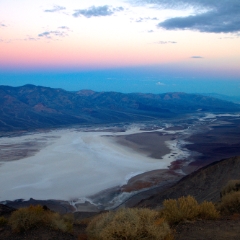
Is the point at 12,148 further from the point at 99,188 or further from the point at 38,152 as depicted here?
the point at 99,188

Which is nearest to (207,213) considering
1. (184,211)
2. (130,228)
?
(184,211)

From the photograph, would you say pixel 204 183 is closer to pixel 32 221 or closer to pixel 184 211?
pixel 184 211

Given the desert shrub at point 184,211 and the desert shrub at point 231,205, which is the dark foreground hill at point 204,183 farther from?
the desert shrub at point 184,211

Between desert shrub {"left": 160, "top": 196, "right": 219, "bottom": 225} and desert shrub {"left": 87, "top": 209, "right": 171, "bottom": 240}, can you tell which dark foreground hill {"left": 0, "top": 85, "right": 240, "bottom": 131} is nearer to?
desert shrub {"left": 160, "top": 196, "right": 219, "bottom": 225}

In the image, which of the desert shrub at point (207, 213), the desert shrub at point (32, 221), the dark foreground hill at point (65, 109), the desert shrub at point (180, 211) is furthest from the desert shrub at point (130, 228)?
the dark foreground hill at point (65, 109)

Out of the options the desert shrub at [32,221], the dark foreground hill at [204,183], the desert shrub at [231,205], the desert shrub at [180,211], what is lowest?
the dark foreground hill at [204,183]

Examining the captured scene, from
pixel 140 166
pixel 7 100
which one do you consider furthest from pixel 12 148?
pixel 7 100

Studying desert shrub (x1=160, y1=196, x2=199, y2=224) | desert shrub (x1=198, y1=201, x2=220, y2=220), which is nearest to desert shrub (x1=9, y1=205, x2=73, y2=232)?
desert shrub (x1=160, y1=196, x2=199, y2=224)
